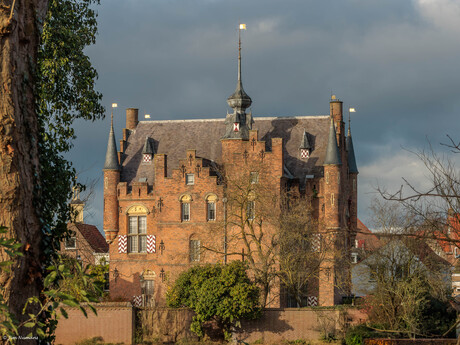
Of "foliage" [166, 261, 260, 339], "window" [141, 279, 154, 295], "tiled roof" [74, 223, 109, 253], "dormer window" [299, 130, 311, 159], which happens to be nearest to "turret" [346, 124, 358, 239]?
"dormer window" [299, 130, 311, 159]

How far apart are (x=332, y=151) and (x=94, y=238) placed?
23.4 metres

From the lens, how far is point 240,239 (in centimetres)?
4878

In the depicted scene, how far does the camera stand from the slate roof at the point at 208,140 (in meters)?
52.3

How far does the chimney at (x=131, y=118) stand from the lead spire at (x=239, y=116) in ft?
22.2

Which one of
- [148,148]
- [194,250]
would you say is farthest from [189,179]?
[148,148]

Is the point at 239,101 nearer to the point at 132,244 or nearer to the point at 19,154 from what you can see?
the point at 132,244

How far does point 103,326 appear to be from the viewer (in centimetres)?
3650

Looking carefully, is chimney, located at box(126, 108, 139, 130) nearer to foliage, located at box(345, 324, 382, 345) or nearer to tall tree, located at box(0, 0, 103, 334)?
foliage, located at box(345, 324, 382, 345)

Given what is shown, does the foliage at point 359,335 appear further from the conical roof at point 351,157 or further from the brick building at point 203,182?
the conical roof at point 351,157

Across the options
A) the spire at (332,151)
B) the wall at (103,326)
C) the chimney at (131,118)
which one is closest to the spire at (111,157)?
the chimney at (131,118)

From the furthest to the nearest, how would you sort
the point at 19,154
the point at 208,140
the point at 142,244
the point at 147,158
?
the point at 208,140 < the point at 147,158 < the point at 142,244 < the point at 19,154

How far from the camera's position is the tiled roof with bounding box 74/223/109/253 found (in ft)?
209

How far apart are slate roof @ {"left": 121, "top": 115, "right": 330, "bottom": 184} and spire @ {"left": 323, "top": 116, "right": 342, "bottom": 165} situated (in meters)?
0.97

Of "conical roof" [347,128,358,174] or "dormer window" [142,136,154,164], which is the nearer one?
"dormer window" [142,136,154,164]
